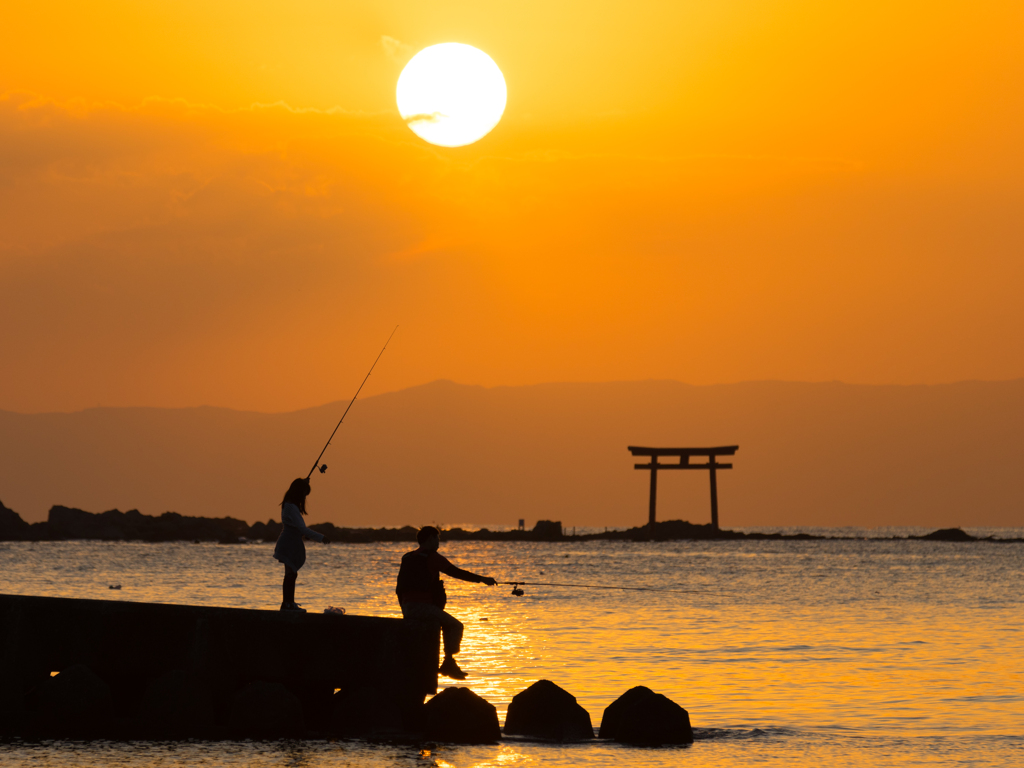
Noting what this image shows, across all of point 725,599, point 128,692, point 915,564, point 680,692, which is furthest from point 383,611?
point 915,564

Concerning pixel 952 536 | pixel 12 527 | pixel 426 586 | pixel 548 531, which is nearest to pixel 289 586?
pixel 426 586

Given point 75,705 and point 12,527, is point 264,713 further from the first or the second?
point 12,527

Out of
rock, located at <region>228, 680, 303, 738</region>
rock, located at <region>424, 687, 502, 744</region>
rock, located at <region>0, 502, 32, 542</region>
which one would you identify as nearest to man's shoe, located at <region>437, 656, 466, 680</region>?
rock, located at <region>424, 687, 502, 744</region>

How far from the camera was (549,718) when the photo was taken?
1235 cm

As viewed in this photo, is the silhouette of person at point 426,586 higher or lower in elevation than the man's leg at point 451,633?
higher

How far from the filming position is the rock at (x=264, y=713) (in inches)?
466

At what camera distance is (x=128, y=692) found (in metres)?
12.4

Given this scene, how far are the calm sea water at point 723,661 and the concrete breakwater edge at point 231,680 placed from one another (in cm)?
38

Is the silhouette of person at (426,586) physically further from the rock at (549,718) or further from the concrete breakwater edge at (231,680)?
the rock at (549,718)

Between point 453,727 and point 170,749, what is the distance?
2626 millimetres

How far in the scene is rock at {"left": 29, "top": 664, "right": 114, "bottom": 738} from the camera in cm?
1173

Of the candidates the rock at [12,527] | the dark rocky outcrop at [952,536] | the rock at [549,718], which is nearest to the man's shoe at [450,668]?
the rock at [549,718]

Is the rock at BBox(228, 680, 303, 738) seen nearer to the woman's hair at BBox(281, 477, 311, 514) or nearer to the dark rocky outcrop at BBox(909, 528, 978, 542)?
the woman's hair at BBox(281, 477, 311, 514)

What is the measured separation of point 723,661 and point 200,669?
35.8ft
